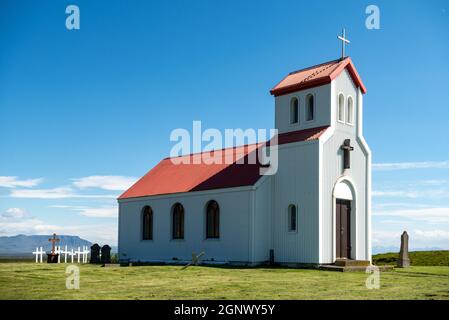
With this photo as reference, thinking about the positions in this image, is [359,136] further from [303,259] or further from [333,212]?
[303,259]

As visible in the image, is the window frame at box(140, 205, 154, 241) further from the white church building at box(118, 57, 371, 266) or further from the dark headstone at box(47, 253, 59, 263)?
the dark headstone at box(47, 253, 59, 263)

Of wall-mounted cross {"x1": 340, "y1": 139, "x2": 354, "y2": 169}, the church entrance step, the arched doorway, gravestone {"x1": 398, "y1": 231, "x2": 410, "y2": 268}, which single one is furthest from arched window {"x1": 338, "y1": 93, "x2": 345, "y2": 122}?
gravestone {"x1": 398, "y1": 231, "x2": 410, "y2": 268}

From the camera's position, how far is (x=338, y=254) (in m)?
31.9

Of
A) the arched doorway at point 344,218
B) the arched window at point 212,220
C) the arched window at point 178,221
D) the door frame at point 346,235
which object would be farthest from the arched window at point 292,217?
the arched window at point 178,221

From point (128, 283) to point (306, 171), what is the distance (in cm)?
1332

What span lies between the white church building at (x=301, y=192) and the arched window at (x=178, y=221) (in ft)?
2.66

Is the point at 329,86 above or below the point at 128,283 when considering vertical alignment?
above

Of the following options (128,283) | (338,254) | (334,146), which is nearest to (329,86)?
(334,146)

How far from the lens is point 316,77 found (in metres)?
32.8

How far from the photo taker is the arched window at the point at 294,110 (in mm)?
33969

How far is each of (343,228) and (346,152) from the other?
163 inches

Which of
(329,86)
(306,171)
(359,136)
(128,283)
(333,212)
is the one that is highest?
(329,86)

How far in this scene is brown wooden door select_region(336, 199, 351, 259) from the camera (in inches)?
1261
